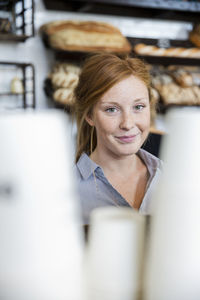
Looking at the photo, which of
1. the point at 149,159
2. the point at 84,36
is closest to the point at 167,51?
the point at 84,36

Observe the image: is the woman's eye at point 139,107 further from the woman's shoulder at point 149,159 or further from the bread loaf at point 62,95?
the bread loaf at point 62,95

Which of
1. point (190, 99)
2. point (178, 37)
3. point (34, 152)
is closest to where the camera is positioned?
point (34, 152)

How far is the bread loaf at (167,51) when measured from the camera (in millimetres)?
2725

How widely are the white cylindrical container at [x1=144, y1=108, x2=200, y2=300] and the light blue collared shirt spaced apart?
668 mm

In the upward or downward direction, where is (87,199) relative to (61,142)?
downward

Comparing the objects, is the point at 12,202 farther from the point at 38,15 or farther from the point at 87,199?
the point at 38,15

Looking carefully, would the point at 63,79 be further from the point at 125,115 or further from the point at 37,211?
the point at 37,211

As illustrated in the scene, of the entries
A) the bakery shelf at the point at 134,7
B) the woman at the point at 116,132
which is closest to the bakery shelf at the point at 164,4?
the bakery shelf at the point at 134,7

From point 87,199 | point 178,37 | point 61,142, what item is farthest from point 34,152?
point 178,37

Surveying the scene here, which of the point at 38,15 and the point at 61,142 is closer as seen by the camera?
the point at 61,142

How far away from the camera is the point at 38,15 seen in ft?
8.80

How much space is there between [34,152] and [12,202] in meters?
0.05

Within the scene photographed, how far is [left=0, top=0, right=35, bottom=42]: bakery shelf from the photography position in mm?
2414

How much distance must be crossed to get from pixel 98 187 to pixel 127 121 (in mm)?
217
